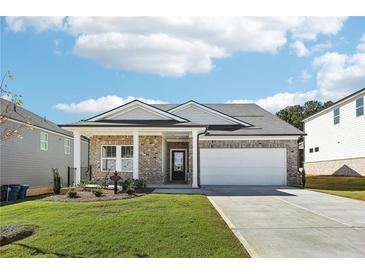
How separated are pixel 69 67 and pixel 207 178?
429 inches

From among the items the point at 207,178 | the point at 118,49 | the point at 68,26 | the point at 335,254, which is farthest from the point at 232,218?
the point at 207,178

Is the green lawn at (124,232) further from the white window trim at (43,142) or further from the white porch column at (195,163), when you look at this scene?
the white window trim at (43,142)

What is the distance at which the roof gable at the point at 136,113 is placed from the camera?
2100cm

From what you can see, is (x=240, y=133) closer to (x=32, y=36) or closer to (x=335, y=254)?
(x=32, y=36)

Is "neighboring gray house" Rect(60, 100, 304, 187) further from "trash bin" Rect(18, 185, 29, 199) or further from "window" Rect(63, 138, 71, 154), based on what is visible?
"window" Rect(63, 138, 71, 154)

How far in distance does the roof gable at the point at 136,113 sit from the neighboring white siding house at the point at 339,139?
49.0ft

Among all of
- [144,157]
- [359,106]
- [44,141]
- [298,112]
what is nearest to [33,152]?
[44,141]

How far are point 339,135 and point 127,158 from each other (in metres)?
18.3

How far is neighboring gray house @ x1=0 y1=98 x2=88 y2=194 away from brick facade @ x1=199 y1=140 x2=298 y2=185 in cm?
920

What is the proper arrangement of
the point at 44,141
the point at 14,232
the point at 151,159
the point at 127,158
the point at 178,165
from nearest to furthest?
the point at 14,232
the point at 151,159
the point at 127,158
the point at 44,141
the point at 178,165

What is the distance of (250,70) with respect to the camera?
12.8m

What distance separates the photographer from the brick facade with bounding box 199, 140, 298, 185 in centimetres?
2212

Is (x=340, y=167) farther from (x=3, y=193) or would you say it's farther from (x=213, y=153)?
(x=3, y=193)

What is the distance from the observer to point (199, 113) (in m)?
25.0
